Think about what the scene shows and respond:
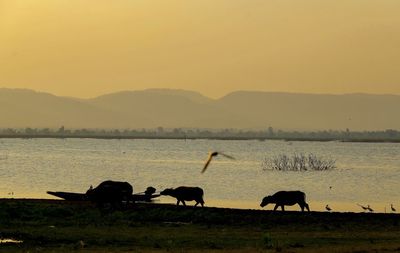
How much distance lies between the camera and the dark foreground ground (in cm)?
2705

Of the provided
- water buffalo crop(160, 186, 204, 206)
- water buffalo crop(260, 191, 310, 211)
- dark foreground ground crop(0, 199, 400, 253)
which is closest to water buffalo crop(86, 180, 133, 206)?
dark foreground ground crop(0, 199, 400, 253)

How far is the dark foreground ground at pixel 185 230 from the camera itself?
27047 mm

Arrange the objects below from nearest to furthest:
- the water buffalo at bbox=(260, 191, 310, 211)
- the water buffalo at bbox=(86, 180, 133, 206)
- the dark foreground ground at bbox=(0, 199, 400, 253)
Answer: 1. the dark foreground ground at bbox=(0, 199, 400, 253)
2. the water buffalo at bbox=(86, 180, 133, 206)
3. the water buffalo at bbox=(260, 191, 310, 211)

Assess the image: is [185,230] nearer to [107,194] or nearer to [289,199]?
[107,194]

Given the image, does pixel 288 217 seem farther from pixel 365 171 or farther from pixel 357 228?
pixel 365 171

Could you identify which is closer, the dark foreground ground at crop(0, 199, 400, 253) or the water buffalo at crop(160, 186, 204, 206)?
the dark foreground ground at crop(0, 199, 400, 253)

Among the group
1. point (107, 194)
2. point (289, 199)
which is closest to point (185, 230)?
point (107, 194)

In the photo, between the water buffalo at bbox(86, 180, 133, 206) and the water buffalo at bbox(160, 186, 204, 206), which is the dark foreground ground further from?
the water buffalo at bbox(160, 186, 204, 206)

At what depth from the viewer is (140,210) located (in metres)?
39.2

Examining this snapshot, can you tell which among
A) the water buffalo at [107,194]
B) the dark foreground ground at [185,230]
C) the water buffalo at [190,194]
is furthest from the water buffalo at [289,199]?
the water buffalo at [107,194]

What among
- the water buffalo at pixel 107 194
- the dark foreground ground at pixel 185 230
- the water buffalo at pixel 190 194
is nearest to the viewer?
the dark foreground ground at pixel 185 230

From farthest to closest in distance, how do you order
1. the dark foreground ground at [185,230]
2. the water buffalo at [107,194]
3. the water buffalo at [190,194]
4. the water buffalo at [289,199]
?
the water buffalo at [190,194] < the water buffalo at [289,199] < the water buffalo at [107,194] < the dark foreground ground at [185,230]

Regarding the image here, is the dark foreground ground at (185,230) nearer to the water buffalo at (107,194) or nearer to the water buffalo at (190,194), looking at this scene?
the water buffalo at (107,194)

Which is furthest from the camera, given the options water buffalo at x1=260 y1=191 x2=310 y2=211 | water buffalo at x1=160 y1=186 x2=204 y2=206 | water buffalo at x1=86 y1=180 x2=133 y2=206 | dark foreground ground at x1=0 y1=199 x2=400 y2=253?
water buffalo at x1=160 y1=186 x2=204 y2=206
